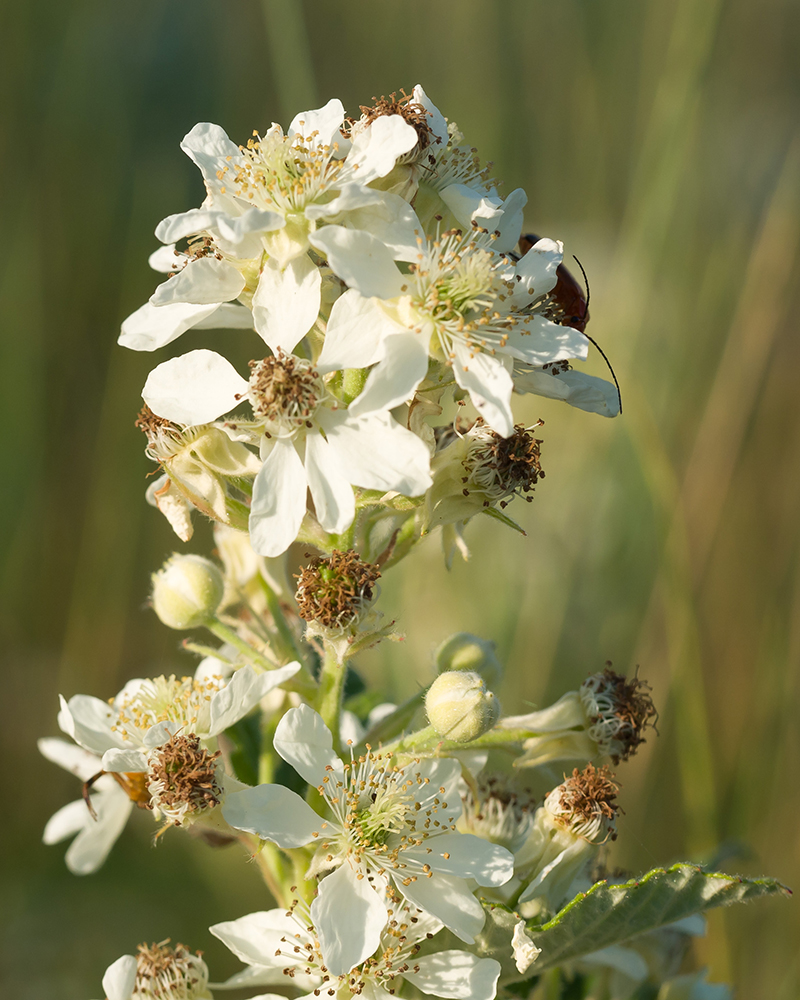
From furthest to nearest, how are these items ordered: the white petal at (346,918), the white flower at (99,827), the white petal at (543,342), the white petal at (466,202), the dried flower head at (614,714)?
the white flower at (99,827) → the dried flower head at (614,714) → the white petal at (466,202) → the white petal at (543,342) → the white petal at (346,918)

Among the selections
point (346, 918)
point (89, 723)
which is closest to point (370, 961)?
point (346, 918)

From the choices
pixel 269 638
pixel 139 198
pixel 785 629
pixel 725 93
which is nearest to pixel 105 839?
pixel 269 638

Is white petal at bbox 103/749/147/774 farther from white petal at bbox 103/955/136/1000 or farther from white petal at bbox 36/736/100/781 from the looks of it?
white petal at bbox 36/736/100/781

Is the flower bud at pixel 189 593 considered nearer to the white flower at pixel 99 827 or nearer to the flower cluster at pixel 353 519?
the flower cluster at pixel 353 519

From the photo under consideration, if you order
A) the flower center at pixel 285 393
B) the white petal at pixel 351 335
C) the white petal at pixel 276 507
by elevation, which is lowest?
the white petal at pixel 276 507

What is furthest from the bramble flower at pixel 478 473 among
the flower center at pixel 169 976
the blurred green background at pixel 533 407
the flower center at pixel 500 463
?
the blurred green background at pixel 533 407

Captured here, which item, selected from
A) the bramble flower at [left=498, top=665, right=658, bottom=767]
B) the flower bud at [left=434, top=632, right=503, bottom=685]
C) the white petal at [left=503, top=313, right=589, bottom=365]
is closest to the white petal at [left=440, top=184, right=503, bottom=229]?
the white petal at [left=503, top=313, right=589, bottom=365]

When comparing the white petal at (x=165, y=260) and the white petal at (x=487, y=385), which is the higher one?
the white petal at (x=165, y=260)

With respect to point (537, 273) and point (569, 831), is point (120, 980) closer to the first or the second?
point (569, 831)
